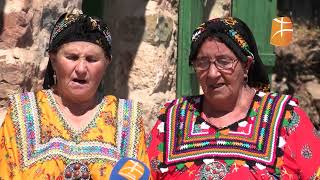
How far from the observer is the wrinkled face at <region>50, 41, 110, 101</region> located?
249 centimetres

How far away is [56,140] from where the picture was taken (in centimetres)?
249

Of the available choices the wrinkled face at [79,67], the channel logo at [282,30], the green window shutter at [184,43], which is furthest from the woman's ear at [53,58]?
the green window shutter at [184,43]

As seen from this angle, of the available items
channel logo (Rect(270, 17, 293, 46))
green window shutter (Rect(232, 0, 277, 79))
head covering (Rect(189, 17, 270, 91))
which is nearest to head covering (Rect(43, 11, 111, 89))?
head covering (Rect(189, 17, 270, 91))

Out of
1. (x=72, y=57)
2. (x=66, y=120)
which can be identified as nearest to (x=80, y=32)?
(x=72, y=57)

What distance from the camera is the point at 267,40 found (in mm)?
5648

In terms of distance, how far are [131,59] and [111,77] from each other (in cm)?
19

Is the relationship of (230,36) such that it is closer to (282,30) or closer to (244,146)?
(244,146)

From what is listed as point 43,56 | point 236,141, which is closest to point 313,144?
point 236,141

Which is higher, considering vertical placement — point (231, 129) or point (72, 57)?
point (72, 57)

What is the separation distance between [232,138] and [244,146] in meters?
0.06

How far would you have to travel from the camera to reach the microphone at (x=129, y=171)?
7.16 ft

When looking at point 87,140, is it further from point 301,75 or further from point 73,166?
point 301,75

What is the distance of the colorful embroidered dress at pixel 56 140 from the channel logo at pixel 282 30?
1.47 meters

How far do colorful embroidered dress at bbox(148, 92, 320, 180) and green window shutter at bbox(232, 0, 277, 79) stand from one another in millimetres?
2723
